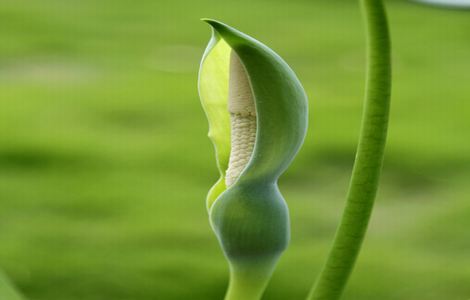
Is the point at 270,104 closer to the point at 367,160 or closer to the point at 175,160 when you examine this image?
the point at 367,160

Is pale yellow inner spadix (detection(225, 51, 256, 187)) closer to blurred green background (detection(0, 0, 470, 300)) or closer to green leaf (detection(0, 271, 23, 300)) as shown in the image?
green leaf (detection(0, 271, 23, 300))

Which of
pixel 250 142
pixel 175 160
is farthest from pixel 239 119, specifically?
pixel 175 160

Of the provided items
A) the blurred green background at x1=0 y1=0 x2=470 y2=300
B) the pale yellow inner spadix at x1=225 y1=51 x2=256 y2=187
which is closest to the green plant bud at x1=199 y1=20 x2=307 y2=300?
the pale yellow inner spadix at x1=225 y1=51 x2=256 y2=187

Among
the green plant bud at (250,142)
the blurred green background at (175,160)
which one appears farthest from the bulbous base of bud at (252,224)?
the blurred green background at (175,160)

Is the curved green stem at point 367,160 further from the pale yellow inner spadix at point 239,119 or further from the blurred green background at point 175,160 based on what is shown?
the blurred green background at point 175,160

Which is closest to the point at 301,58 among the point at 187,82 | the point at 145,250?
the point at 187,82

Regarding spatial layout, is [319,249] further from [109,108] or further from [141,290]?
[109,108]
